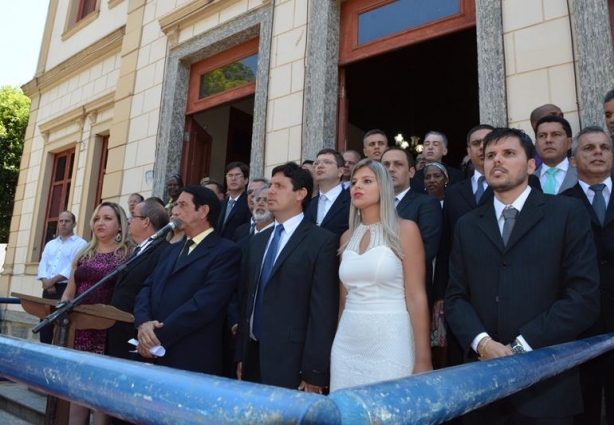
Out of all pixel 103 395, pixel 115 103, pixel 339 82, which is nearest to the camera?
pixel 103 395

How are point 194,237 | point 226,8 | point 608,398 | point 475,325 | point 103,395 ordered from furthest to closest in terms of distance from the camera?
point 226,8, point 194,237, point 608,398, point 475,325, point 103,395

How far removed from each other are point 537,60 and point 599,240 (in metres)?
2.14

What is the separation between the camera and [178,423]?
50 cm

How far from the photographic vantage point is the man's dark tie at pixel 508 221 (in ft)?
6.53

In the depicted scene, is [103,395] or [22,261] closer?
[103,395]

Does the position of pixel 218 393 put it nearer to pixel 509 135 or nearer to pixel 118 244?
pixel 509 135

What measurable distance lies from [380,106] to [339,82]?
4.74 meters

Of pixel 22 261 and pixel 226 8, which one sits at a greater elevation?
pixel 226 8

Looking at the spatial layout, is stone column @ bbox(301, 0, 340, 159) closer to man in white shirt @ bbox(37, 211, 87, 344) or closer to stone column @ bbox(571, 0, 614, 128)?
stone column @ bbox(571, 0, 614, 128)

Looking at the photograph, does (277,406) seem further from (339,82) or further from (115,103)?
(115,103)

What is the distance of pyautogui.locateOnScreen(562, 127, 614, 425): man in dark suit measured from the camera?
7.36 feet

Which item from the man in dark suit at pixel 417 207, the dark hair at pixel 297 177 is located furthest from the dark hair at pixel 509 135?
the dark hair at pixel 297 177

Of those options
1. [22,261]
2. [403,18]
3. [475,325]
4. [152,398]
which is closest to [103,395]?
[152,398]

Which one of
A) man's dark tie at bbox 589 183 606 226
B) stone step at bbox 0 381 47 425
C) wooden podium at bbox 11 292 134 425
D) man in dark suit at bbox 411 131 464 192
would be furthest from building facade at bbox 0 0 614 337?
wooden podium at bbox 11 292 134 425
